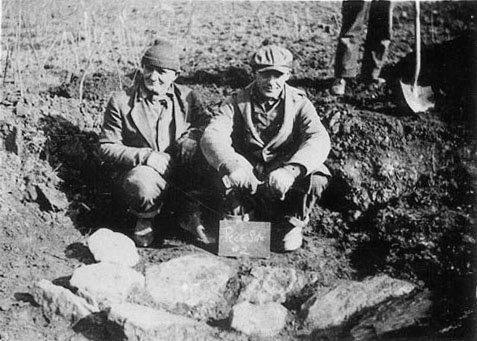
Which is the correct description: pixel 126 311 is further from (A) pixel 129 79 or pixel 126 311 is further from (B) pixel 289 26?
(B) pixel 289 26

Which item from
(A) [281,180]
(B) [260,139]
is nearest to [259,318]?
(A) [281,180]

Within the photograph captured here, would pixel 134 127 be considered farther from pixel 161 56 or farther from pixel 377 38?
pixel 377 38

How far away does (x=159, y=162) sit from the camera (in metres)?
3.95

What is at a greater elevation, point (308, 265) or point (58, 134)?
point (58, 134)

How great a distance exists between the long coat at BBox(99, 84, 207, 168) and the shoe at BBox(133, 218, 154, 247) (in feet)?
1.36

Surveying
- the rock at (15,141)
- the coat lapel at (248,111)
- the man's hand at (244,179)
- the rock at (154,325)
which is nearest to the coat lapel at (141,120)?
the coat lapel at (248,111)

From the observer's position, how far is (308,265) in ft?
13.1

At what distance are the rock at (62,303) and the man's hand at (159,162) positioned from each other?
100cm

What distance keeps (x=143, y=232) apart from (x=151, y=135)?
0.69 m

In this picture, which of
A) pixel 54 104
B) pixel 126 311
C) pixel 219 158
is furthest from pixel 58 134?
pixel 126 311

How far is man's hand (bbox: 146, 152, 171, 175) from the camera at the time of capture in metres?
3.92

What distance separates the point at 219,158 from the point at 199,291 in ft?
2.78

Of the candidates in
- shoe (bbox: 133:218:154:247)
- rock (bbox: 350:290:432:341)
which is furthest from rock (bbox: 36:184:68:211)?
rock (bbox: 350:290:432:341)

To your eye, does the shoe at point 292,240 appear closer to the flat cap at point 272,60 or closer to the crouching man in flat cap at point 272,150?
the crouching man in flat cap at point 272,150
